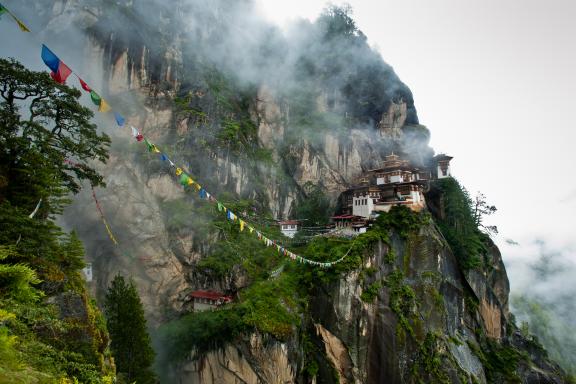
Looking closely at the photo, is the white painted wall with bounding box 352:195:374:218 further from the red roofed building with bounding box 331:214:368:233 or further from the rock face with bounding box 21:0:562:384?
the rock face with bounding box 21:0:562:384

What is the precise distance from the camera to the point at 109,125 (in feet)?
128

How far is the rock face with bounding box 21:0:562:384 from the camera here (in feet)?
104

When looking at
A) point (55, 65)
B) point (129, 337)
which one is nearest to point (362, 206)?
point (129, 337)

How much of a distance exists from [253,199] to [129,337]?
80.1 ft

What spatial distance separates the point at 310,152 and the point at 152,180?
2394cm

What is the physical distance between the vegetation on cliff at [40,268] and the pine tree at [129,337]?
8.66 meters

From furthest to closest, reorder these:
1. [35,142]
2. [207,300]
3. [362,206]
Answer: [362,206]
[207,300]
[35,142]

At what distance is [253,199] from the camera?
45.2m

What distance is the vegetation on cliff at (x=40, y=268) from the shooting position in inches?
315

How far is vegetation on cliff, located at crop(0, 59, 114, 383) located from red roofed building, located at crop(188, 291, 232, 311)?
53.2 ft

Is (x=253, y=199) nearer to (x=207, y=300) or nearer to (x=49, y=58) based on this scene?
(x=207, y=300)

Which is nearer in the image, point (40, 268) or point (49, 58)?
point (49, 58)

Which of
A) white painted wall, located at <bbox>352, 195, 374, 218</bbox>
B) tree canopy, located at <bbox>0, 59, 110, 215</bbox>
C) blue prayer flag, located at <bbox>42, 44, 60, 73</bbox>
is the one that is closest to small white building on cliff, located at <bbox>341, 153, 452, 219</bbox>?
white painted wall, located at <bbox>352, 195, 374, 218</bbox>

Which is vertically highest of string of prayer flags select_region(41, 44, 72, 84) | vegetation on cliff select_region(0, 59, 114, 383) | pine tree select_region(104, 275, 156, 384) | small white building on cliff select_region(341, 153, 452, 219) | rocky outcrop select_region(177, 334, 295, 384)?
small white building on cliff select_region(341, 153, 452, 219)
